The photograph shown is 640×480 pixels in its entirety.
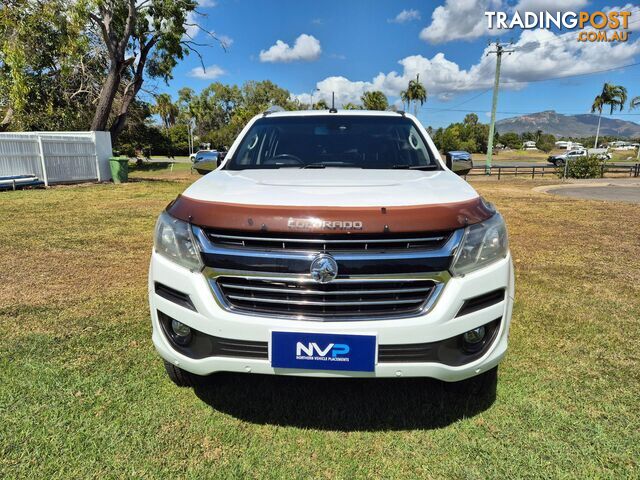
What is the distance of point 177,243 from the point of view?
2021 mm

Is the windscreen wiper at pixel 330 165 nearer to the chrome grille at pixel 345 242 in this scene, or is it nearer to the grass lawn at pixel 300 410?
the chrome grille at pixel 345 242

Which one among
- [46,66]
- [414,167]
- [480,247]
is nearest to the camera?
[480,247]

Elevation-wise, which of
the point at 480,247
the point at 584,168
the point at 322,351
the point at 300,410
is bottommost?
the point at 300,410

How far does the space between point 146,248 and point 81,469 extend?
4.20 meters

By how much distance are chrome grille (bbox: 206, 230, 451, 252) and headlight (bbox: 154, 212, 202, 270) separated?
25 cm

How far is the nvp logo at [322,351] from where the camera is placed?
1842 millimetres

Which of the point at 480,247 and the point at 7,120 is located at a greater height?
the point at 7,120

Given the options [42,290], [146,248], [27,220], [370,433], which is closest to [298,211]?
[370,433]

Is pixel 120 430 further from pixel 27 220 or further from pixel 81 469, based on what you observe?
pixel 27 220

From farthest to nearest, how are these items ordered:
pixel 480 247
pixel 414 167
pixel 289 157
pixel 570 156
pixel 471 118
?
pixel 471 118
pixel 570 156
pixel 289 157
pixel 414 167
pixel 480 247

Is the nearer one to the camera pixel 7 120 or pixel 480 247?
pixel 480 247

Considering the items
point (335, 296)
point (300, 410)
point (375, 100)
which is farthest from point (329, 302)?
point (375, 100)

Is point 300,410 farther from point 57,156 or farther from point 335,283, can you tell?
point 57,156

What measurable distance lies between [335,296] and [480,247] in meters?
0.71
